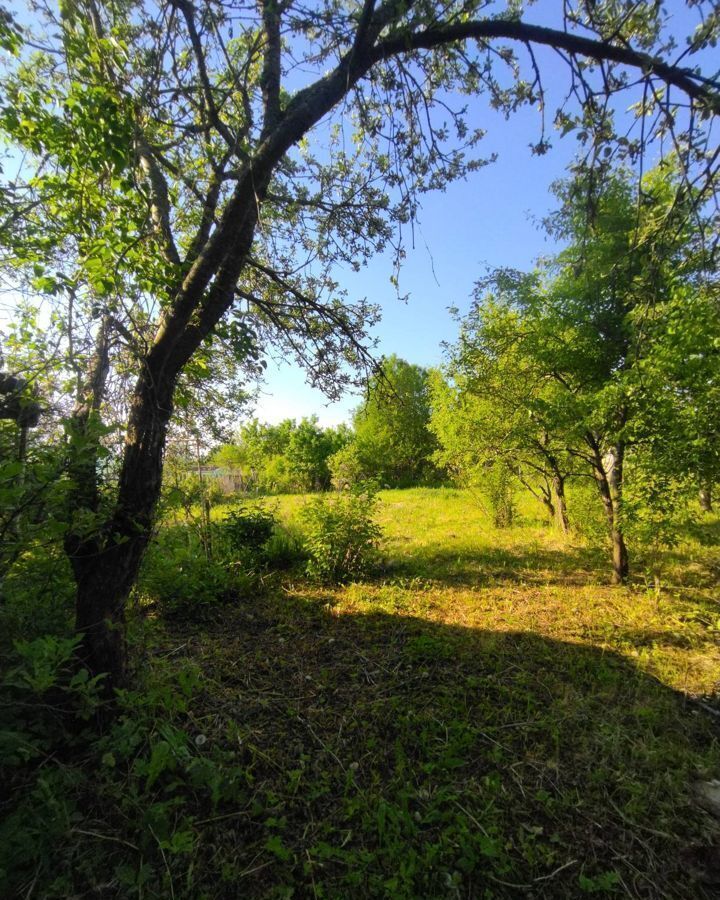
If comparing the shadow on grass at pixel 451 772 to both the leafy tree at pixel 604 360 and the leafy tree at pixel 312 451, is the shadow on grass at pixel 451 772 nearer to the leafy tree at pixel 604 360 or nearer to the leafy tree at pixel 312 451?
the leafy tree at pixel 604 360

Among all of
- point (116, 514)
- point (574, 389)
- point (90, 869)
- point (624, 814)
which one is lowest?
point (624, 814)

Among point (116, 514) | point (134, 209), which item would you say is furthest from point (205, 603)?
point (134, 209)

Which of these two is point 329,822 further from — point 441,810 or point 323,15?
point 323,15

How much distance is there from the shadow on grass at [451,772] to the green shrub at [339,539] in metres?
1.69

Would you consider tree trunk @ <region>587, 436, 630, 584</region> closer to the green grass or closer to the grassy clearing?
the grassy clearing

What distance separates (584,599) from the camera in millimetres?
4379

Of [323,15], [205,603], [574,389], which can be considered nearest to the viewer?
[323,15]

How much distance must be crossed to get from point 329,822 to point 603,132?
3.85 meters

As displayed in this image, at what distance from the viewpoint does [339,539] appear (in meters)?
5.20

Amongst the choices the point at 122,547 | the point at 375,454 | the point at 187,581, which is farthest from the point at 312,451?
the point at 122,547

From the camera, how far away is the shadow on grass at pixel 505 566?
201 inches

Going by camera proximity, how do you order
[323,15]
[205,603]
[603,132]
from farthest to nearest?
[205,603] → [603,132] → [323,15]

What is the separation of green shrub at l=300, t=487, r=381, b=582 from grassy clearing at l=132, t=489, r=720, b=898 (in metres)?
0.73

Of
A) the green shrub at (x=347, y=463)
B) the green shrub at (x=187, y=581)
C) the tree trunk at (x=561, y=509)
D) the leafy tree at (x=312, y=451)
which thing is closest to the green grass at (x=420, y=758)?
the green shrub at (x=187, y=581)
